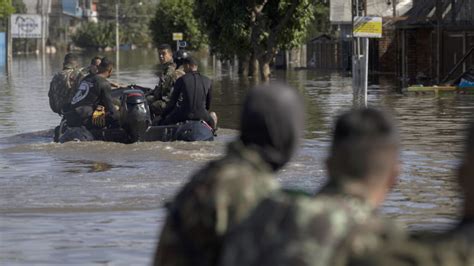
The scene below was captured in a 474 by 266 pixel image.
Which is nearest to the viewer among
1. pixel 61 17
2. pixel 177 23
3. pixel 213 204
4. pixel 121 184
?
pixel 213 204

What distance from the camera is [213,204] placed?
427cm

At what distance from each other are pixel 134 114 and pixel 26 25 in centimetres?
10177

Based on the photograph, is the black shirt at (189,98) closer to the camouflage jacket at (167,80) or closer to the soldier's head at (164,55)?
the camouflage jacket at (167,80)

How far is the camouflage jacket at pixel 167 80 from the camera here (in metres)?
18.3

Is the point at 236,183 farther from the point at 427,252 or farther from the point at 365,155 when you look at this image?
the point at 427,252

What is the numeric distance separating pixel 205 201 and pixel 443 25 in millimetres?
37523

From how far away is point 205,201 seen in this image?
4.28m

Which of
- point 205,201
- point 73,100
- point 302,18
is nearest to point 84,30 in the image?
point 302,18

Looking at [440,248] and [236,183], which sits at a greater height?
[236,183]

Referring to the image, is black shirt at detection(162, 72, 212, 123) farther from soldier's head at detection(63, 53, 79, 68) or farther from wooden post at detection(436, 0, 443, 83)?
wooden post at detection(436, 0, 443, 83)

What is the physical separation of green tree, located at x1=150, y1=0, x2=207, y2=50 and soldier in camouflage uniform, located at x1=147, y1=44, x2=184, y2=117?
58162 millimetres

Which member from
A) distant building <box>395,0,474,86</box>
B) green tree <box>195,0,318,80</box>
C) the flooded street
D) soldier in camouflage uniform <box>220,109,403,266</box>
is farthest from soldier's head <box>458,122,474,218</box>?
green tree <box>195,0,318,80</box>

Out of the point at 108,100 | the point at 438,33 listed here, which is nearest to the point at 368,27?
the point at 438,33

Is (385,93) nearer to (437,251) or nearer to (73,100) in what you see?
(73,100)
